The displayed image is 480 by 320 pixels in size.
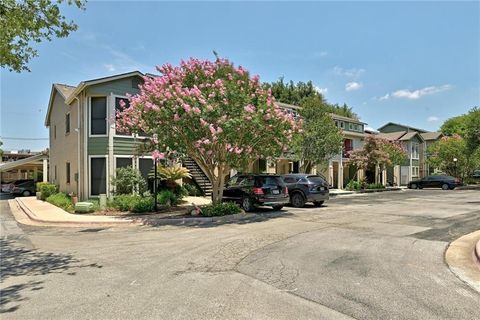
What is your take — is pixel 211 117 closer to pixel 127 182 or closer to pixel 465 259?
pixel 127 182

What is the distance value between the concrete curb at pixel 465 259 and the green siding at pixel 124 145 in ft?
48.3

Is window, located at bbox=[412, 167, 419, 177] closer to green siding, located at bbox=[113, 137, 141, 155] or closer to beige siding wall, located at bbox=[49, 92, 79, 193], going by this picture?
green siding, located at bbox=[113, 137, 141, 155]

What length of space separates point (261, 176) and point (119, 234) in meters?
6.65

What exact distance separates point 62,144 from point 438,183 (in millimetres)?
35054

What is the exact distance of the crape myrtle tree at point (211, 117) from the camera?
12555mm

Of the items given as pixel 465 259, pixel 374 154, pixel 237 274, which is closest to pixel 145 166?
pixel 237 274

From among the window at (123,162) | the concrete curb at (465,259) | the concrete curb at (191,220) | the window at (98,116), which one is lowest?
the concrete curb at (465,259)

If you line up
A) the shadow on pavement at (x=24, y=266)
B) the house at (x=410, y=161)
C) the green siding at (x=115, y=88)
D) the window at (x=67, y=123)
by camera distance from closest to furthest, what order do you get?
the shadow on pavement at (x=24, y=266), the green siding at (x=115, y=88), the window at (x=67, y=123), the house at (x=410, y=161)

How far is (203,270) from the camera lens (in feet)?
21.5

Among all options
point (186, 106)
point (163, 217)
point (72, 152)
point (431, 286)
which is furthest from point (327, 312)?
point (72, 152)

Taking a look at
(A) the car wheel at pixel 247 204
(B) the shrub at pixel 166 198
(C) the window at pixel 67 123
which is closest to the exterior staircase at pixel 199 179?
(B) the shrub at pixel 166 198

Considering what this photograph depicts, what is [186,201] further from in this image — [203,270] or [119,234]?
[203,270]

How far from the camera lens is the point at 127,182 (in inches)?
699

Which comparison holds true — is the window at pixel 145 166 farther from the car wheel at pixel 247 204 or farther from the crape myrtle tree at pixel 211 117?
the car wheel at pixel 247 204
